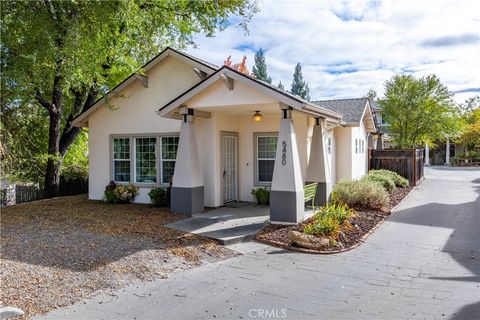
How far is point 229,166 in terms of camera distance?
12391 mm

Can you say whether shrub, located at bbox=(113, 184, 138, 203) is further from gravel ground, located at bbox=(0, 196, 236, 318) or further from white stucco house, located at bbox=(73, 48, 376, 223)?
gravel ground, located at bbox=(0, 196, 236, 318)

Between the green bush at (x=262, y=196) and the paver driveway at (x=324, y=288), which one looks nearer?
the paver driveway at (x=324, y=288)

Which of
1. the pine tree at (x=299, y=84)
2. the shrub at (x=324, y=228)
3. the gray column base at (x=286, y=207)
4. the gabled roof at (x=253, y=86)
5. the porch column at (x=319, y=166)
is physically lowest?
the shrub at (x=324, y=228)

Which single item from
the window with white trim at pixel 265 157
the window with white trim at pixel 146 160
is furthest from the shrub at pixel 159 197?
the window with white trim at pixel 265 157

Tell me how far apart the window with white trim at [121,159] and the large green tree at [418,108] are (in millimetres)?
19155

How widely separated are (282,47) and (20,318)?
483 inches

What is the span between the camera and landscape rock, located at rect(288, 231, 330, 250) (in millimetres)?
7474

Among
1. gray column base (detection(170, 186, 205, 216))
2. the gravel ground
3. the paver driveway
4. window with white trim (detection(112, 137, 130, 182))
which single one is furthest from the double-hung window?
the paver driveway

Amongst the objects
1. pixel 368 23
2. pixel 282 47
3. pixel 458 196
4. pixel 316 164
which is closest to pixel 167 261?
pixel 316 164

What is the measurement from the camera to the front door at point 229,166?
12.1m

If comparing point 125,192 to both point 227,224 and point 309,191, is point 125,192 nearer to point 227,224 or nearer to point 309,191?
point 227,224

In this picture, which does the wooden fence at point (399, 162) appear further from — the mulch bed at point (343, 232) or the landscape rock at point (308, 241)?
the landscape rock at point (308, 241)

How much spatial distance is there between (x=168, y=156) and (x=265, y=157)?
11.2ft

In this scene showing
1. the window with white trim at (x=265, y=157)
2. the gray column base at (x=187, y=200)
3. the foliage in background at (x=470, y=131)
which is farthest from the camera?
the foliage in background at (x=470, y=131)
